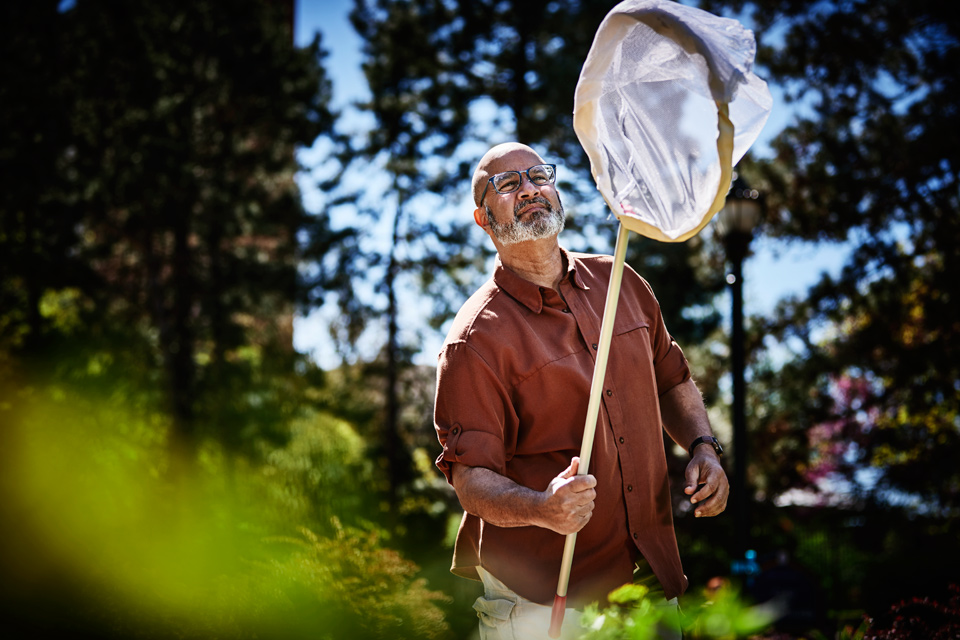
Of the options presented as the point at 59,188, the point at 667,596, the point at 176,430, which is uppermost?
the point at 59,188

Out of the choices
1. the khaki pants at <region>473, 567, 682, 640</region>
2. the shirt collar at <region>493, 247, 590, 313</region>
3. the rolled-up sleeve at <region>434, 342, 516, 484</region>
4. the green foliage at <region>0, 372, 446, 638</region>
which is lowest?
the green foliage at <region>0, 372, 446, 638</region>

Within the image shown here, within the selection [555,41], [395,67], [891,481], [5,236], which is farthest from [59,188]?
[891,481]

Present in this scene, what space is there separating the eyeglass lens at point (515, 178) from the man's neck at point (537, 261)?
19 cm

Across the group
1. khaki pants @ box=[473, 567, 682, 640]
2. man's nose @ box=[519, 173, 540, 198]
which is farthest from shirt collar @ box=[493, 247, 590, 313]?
khaki pants @ box=[473, 567, 682, 640]

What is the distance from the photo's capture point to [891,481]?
11.3m

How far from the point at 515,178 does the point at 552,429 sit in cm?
82

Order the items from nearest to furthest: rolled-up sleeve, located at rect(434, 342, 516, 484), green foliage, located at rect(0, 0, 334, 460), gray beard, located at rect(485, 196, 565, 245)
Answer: rolled-up sleeve, located at rect(434, 342, 516, 484)
gray beard, located at rect(485, 196, 565, 245)
green foliage, located at rect(0, 0, 334, 460)

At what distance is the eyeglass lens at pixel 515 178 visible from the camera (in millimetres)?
2385

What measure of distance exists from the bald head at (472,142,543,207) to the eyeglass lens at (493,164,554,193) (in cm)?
2

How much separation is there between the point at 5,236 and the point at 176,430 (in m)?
3.17

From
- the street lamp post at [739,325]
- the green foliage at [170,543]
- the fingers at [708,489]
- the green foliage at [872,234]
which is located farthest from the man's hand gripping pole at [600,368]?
the green foliage at [872,234]

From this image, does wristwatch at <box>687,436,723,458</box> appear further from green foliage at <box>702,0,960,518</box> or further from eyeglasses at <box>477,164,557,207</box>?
green foliage at <box>702,0,960,518</box>

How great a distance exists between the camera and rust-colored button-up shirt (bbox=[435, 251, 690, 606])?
7.23ft

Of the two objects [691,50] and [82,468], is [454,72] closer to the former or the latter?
[82,468]
